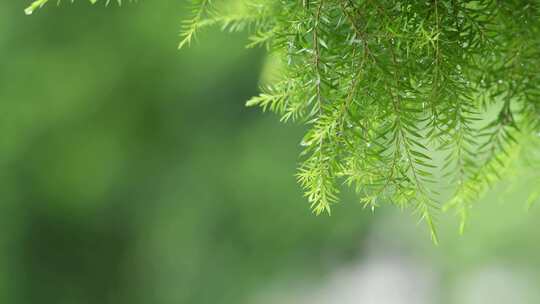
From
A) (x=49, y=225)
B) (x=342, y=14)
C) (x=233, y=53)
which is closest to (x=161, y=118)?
(x=233, y=53)

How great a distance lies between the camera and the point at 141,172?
3.11 meters

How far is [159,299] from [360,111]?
9.58ft

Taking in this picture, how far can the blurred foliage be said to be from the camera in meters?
2.78

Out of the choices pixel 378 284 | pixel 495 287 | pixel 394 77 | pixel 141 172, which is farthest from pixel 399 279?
pixel 394 77

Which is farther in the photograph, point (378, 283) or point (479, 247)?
point (378, 283)

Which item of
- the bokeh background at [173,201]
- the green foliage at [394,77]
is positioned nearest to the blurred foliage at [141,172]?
the bokeh background at [173,201]

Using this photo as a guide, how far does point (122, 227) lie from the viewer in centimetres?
318

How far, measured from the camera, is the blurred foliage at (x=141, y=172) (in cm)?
278

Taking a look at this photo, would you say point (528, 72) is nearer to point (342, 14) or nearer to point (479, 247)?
point (342, 14)

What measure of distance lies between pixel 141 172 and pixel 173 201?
18 centimetres

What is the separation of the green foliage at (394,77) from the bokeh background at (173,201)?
226cm

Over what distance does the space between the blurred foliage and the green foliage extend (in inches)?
93.6

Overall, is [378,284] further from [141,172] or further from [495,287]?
[141,172]

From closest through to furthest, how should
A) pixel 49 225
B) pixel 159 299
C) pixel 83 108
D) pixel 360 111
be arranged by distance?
1. pixel 360 111
2. pixel 83 108
3. pixel 49 225
4. pixel 159 299
